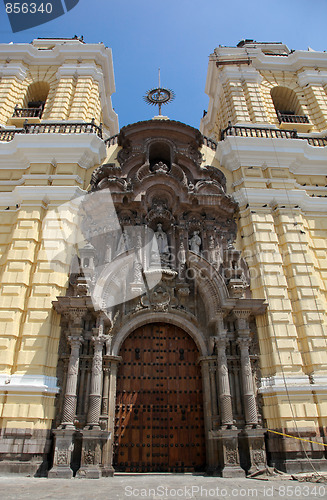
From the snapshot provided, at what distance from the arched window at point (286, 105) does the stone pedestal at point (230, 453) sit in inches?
492

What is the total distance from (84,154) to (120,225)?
3.09 m

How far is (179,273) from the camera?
407 inches

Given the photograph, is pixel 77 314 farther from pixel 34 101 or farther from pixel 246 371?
pixel 34 101

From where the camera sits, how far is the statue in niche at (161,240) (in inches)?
429

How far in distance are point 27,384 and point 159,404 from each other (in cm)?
333

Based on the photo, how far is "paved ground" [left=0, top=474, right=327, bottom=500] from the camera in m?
5.48

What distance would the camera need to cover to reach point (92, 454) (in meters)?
7.82

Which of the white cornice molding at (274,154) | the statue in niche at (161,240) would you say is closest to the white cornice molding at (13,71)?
the white cornice molding at (274,154)

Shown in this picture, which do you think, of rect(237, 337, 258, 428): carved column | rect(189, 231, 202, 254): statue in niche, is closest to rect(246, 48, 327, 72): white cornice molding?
rect(189, 231, 202, 254): statue in niche

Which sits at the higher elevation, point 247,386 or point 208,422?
point 247,386

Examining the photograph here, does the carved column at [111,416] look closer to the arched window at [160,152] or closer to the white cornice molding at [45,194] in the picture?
the white cornice molding at [45,194]

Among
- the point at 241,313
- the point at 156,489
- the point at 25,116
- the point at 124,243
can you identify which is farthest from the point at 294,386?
the point at 25,116

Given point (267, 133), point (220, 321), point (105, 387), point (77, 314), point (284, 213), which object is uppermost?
point (267, 133)

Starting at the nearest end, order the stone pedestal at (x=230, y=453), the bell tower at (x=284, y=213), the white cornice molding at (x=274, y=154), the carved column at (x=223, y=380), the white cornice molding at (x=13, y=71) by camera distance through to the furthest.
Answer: the stone pedestal at (x=230, y=453), the carved column at (x=223, y=380), the bell tower at (x=284, y=213), the white cornice molding at (x=274, y=154), the white cornice molding at (x=13, y=71)
